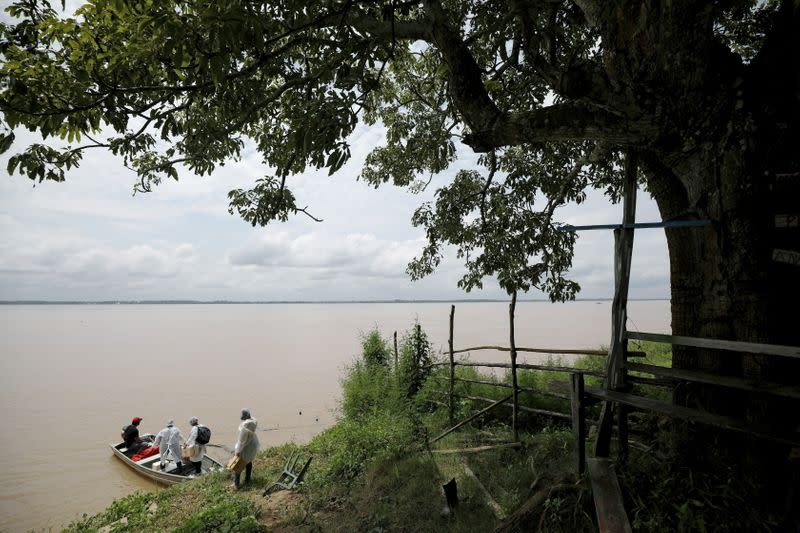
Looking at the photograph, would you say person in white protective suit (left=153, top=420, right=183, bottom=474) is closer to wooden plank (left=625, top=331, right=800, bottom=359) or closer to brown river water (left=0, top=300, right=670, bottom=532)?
brown river water (left=0, top=300, right=670, bottom=532)

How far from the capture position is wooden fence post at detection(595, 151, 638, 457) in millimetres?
3213

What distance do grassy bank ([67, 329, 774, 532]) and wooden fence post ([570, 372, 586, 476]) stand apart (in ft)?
0.47

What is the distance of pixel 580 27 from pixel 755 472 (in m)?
5.44

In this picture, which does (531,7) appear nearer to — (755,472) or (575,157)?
(575,157)

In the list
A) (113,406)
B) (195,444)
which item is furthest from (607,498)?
(113,406)

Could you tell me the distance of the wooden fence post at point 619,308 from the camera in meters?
3.21

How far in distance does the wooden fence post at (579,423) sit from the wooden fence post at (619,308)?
0.12 meters

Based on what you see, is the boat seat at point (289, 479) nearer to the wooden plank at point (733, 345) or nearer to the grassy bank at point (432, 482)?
the grassy bank at point (432, 482)

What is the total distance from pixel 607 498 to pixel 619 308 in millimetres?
1371

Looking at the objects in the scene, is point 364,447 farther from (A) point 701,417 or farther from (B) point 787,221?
(B) point 787,221

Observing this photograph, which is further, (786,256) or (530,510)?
(530,510)

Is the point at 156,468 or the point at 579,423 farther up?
the point at 579,423

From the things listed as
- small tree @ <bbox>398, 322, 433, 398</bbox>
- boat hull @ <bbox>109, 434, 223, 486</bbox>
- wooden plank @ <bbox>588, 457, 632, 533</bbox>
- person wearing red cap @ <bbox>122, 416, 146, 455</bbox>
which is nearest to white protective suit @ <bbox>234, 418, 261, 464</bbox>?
boat hull @ <bbox>109, 434, 223, 486</bbox>

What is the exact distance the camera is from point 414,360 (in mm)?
9734
